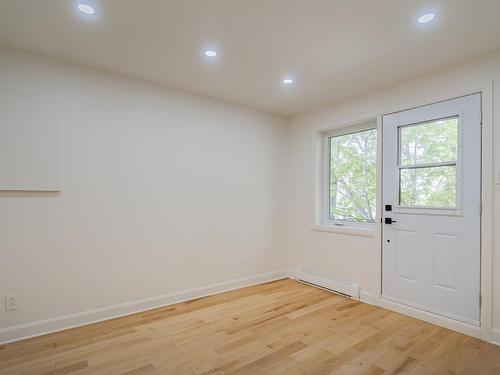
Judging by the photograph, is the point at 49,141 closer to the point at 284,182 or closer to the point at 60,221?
the point at 60,221

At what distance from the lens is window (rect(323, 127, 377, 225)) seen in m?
3.67

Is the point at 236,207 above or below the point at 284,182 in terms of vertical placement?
below

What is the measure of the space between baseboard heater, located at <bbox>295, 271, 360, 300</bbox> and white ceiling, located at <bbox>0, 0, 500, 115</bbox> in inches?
95.3

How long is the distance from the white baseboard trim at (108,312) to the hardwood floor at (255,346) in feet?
0.28

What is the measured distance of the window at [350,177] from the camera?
3668mm

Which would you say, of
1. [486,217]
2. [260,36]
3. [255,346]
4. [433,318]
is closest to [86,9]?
[260,36]

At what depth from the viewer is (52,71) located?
268cm

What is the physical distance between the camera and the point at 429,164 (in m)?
2.94

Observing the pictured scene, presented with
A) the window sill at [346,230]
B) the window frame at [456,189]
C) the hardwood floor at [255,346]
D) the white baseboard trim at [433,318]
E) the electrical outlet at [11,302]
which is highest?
the window frame at [456,189]

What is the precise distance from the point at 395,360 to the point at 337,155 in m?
2.59

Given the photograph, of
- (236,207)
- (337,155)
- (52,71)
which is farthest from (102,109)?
(337,155)

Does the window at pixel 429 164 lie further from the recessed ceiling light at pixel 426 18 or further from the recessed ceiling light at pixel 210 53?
the recessed ceiling light at pixel 210 53

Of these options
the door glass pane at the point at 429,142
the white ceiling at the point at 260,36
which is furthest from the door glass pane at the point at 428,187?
the white ceiling at the point at 260,36

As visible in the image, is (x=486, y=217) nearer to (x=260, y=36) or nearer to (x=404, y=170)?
(x=404, y=170)
